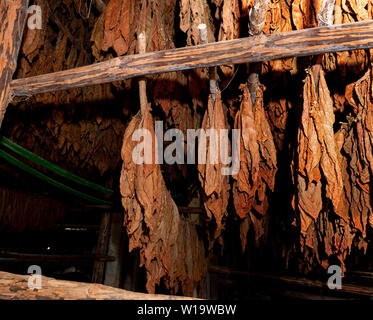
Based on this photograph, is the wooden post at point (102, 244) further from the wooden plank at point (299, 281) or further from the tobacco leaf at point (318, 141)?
the tobacco leaf at point (318, 141)

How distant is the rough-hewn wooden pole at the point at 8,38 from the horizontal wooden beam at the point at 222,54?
0.13 meters

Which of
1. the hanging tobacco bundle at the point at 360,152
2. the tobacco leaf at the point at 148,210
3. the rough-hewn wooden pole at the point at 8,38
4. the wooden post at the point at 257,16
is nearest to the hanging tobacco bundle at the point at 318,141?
the hanging tobacco bundle at the point at 360,152

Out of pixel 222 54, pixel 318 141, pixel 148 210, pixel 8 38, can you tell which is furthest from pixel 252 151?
pixel 8 38

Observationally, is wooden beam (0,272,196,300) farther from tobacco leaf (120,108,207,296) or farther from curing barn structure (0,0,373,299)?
tobacco leaf (120,108,207,296)

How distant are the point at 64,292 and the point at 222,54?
1.94 metres

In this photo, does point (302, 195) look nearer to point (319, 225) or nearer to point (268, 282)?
point (319, 225)

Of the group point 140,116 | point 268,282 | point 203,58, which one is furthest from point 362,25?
point 268,282

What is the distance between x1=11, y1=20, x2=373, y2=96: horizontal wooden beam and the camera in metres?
1.72

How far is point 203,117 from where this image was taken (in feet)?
10.1

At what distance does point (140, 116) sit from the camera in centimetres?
286

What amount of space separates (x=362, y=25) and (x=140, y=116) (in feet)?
6.70

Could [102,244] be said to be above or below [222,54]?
below

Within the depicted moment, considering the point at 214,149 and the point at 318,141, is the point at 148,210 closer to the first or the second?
the point at 214,149

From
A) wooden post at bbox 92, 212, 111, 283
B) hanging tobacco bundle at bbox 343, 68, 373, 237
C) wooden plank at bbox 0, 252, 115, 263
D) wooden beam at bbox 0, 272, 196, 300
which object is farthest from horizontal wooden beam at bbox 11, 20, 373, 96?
wooden post at bbox 92, 212, 111, 283
